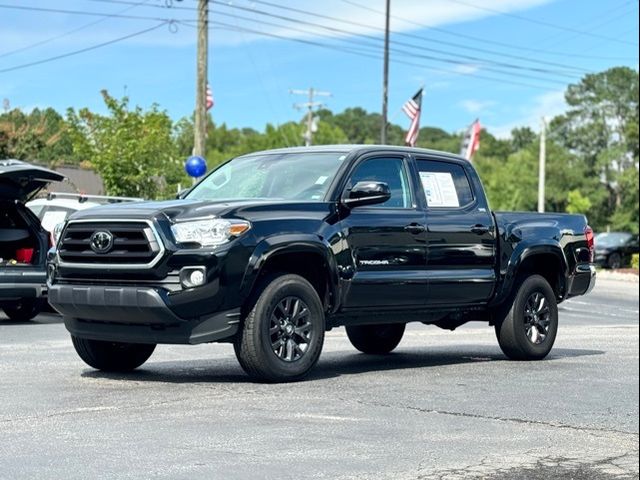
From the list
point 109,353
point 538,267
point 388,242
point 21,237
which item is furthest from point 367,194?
point 21,237

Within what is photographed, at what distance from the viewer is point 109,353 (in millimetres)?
10148

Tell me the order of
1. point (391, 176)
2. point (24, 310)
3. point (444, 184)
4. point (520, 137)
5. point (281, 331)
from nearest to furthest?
point (281, 331)
point (391, 176)
point (444, 184)
point (24, 310)
point (520, 137)

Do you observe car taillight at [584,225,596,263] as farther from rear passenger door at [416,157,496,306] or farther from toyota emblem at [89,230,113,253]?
toyota emblem at [89,230,113,253]

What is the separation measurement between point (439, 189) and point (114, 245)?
3.29m

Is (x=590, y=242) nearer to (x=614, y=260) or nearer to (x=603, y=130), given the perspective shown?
(x=614, y=260)

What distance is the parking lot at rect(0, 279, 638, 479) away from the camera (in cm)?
626

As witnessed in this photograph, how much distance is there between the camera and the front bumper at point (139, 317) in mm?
8945

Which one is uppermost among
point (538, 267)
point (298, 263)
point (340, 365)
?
point (298, 263)

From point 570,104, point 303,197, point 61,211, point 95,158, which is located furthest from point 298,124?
point 303,197

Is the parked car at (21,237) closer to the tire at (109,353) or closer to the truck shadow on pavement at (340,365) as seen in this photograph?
the truck shadow on pavement at (340,365)

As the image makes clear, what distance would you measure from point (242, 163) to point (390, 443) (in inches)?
179

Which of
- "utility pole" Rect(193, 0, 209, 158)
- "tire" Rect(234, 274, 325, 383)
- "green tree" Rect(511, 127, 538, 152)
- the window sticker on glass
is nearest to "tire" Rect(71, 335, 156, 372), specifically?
"tire" Rect(234, 274, 325, 383)

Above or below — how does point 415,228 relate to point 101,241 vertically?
above

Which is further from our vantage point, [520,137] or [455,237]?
[520,137]
